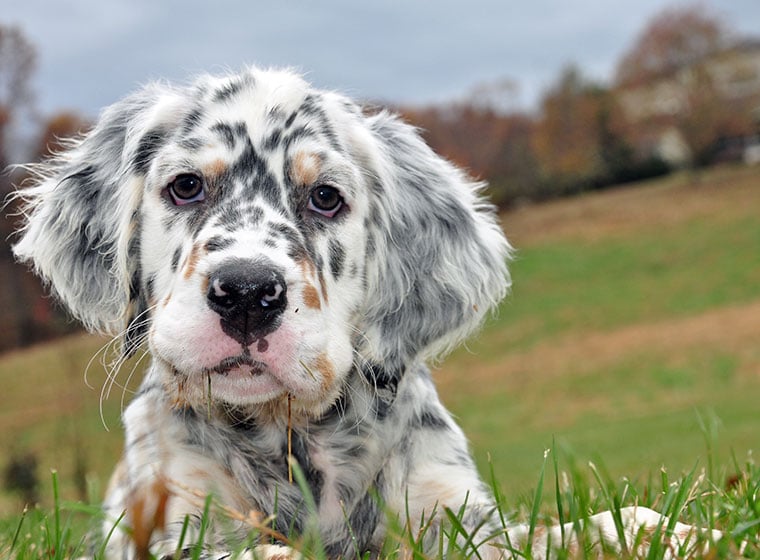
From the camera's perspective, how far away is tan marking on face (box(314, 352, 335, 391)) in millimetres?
3352

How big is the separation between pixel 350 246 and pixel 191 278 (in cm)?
86

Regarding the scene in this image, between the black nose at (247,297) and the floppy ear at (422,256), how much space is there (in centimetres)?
80

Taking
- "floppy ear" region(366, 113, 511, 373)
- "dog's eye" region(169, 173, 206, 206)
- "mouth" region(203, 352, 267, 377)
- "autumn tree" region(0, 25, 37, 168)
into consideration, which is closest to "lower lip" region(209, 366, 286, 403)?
"mouth" region(203, 352, 267, 377)

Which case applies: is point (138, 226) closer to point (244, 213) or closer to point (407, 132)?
point (244, 213)

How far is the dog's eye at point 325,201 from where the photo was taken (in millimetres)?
3775

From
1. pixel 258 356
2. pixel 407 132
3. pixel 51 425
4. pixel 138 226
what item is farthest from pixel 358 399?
pixel 51 425

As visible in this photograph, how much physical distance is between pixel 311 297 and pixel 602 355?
28.1 m

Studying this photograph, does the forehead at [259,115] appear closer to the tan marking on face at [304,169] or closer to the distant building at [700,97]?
the tan marking on face at [304,169]

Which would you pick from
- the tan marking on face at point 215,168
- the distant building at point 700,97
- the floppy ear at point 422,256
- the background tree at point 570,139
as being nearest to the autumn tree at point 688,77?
the distant building at point 700,97

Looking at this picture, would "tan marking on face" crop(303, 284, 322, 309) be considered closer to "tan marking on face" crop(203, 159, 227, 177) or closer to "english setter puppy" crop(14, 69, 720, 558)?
"english setter puppy" crop(14, 69, 720, 558)

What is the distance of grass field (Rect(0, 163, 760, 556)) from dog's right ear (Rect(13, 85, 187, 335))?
5.05 meters

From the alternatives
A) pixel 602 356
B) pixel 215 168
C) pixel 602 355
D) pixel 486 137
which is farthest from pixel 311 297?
pixel 486 137

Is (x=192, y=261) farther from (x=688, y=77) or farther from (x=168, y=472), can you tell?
(x=688, y=77)

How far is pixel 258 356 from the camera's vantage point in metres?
3.17
